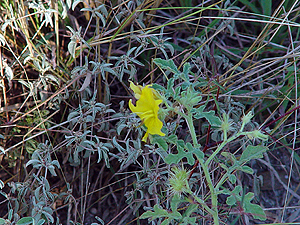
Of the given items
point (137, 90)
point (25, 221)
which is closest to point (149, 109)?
point (137, 90)

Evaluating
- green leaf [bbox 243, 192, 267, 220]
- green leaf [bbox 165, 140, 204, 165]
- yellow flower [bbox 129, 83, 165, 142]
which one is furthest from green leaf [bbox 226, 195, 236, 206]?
yellow flower [bbox 129, 83, 165, 142]

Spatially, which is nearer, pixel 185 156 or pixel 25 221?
pixel 185 156

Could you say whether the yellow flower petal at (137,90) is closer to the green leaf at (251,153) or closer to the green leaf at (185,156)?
the green leaf at (185,156)

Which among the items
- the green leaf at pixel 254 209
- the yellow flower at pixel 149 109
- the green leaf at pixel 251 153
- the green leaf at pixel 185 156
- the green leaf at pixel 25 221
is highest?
the yellow flower at pixel 149 109

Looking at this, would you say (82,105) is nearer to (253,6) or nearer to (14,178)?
(14,178)

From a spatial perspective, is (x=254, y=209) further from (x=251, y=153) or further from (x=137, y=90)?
(x=137, y=90)

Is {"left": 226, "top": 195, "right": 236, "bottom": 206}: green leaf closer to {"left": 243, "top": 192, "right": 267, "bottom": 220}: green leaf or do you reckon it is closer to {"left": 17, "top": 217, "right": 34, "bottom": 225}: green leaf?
{"left": 243, "top": 192, "right": 267, "bottom": 220}: green leaf

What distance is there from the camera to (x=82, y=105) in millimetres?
1468

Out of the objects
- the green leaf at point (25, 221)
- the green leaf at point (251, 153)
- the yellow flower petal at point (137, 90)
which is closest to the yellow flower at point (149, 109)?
the yellow flower petal at point (137, 90)

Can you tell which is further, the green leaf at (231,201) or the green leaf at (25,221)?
the green leaf at (25,221)

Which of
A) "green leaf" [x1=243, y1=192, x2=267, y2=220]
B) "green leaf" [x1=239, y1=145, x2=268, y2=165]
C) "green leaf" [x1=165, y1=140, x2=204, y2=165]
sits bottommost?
"green leaf" [x1=243, y1=192, x2=267, y2=220]

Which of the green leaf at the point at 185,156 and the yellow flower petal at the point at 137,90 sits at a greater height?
the yellow flower petal at the point at 137,90

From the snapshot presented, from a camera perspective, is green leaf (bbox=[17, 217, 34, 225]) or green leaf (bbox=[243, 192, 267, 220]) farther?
green leaf (bbox=[17, 217, 34, 225])

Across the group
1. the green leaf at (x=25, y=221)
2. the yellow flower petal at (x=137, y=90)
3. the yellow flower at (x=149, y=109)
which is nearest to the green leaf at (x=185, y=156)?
the yellow flower at (x=149, y=109)
